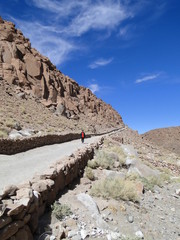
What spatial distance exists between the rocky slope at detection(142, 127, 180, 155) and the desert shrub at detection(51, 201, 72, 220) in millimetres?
→ 68245

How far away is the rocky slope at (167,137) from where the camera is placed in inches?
2938

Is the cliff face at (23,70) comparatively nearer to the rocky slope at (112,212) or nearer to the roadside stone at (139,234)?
the rocky slope at (112,212)

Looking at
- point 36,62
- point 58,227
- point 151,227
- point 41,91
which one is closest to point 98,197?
point 151,227

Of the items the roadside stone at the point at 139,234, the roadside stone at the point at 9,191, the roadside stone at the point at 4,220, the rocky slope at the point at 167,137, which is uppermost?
the rocky slope at the point at 167,137

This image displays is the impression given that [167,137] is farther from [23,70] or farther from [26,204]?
[26,204]

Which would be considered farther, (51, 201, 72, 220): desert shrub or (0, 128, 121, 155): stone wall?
(0, 128, 121, 155): stone wall

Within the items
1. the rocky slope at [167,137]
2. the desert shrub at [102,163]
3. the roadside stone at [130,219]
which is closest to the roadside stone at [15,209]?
the roadside stone at [130,219]

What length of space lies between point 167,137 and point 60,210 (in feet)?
275

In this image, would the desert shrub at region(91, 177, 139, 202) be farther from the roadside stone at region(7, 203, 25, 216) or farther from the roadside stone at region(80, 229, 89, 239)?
the roadside stone at region(7, 203, 25, 216)

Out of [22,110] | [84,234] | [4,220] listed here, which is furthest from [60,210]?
[22,110]

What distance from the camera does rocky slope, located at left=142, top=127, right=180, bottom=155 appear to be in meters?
74.6

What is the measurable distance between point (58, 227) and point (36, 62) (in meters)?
41.6

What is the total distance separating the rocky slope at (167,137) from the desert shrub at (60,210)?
68245 millimetres

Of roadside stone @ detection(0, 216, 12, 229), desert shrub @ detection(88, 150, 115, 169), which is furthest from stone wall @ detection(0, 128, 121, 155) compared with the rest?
roadside stone @ detection(0, 216, 12, 229)
